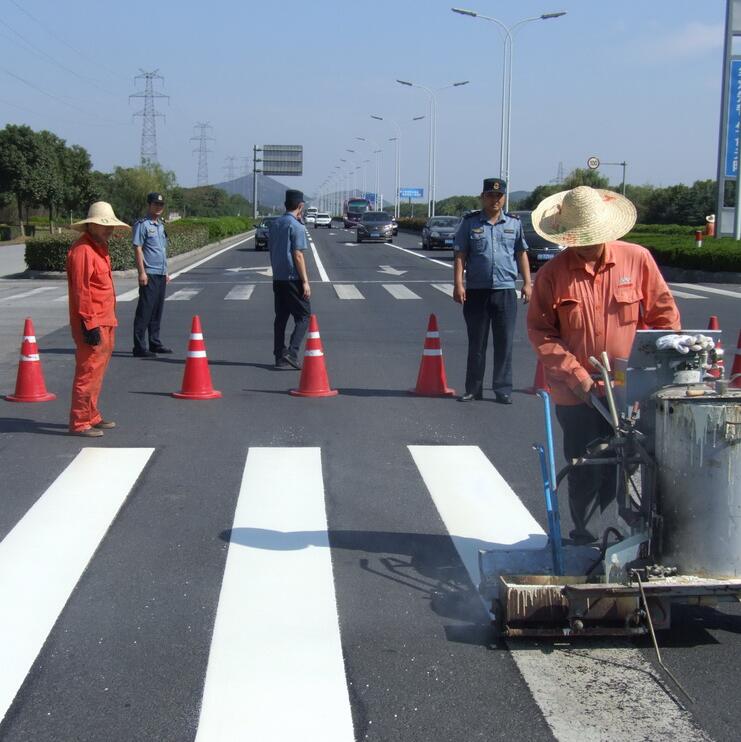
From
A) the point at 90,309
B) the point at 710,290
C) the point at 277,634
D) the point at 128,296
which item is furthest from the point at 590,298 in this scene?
the point at 710,290

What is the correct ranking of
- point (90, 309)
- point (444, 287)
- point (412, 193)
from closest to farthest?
point (90, 309) → point (444, 287) → point (412, 193)

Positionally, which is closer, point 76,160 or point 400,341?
point 400,341

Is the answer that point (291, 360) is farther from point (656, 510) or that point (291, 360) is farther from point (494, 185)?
point (656, 510)

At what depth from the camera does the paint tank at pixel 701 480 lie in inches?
161

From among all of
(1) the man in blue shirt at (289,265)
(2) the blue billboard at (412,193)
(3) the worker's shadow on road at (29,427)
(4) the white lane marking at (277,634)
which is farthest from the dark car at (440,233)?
(2) the blue billboard at (412,193)

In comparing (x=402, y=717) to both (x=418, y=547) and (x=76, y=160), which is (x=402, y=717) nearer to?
(x=418, y=547)

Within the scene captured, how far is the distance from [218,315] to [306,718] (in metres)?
15.3

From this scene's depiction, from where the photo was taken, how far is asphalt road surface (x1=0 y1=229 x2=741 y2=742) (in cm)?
386

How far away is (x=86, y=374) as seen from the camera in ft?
27.9

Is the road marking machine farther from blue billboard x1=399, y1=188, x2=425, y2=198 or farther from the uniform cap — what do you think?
blue billboard x1=399, y1=188, x2=425, y2=198

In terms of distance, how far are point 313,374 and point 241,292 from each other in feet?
44.5

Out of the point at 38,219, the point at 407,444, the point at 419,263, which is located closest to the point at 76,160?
the point at 38,219

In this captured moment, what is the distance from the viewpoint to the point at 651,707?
389 cm

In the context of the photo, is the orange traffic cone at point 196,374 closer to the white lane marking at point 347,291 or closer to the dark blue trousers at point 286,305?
the dark blue trousers at point 286,305
